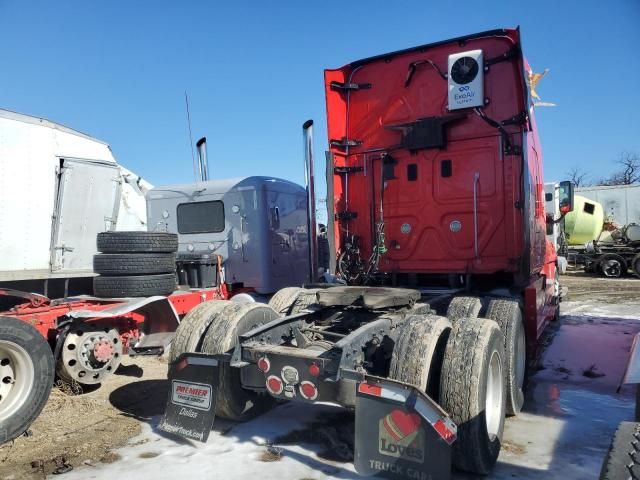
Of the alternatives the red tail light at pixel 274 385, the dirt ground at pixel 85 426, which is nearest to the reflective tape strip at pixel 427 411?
the red tail light at pixel 274 385

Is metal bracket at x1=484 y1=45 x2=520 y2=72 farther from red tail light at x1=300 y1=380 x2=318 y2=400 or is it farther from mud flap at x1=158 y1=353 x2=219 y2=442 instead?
mud flap at x1=158 y1=353 x2=219 y2=442

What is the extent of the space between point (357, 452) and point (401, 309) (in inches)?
71.2

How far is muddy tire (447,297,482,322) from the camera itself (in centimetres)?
489

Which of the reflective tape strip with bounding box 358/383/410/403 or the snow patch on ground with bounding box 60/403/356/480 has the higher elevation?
the reflective tape strip with bounding box 358/383/410/403

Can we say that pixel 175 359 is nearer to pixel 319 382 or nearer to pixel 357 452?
pixel 319 382

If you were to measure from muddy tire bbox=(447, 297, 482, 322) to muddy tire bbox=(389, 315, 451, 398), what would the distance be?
106 centimetres

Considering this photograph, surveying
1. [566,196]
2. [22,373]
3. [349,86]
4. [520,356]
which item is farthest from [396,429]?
[566,196]

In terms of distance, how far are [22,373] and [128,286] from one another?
168 centimetres

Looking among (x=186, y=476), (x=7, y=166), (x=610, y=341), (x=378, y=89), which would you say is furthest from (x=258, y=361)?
(x=610, y=341)

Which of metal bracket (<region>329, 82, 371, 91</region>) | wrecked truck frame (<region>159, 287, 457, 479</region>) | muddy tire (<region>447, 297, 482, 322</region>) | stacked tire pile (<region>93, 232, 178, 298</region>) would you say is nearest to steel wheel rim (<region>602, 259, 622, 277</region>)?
metal bracket (<region>329, 82, 371, 91</region>)

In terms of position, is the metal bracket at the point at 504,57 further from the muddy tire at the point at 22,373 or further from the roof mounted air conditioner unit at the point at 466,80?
the muddy tire at the point at 22,373

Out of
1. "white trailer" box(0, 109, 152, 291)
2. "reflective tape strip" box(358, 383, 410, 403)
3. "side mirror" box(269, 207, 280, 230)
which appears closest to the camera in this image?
"reflective tape strip" box(358, 383, 410, 403)

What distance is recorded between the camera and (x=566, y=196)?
7.96 meters

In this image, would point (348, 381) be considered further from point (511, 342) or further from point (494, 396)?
point (511, 342)
